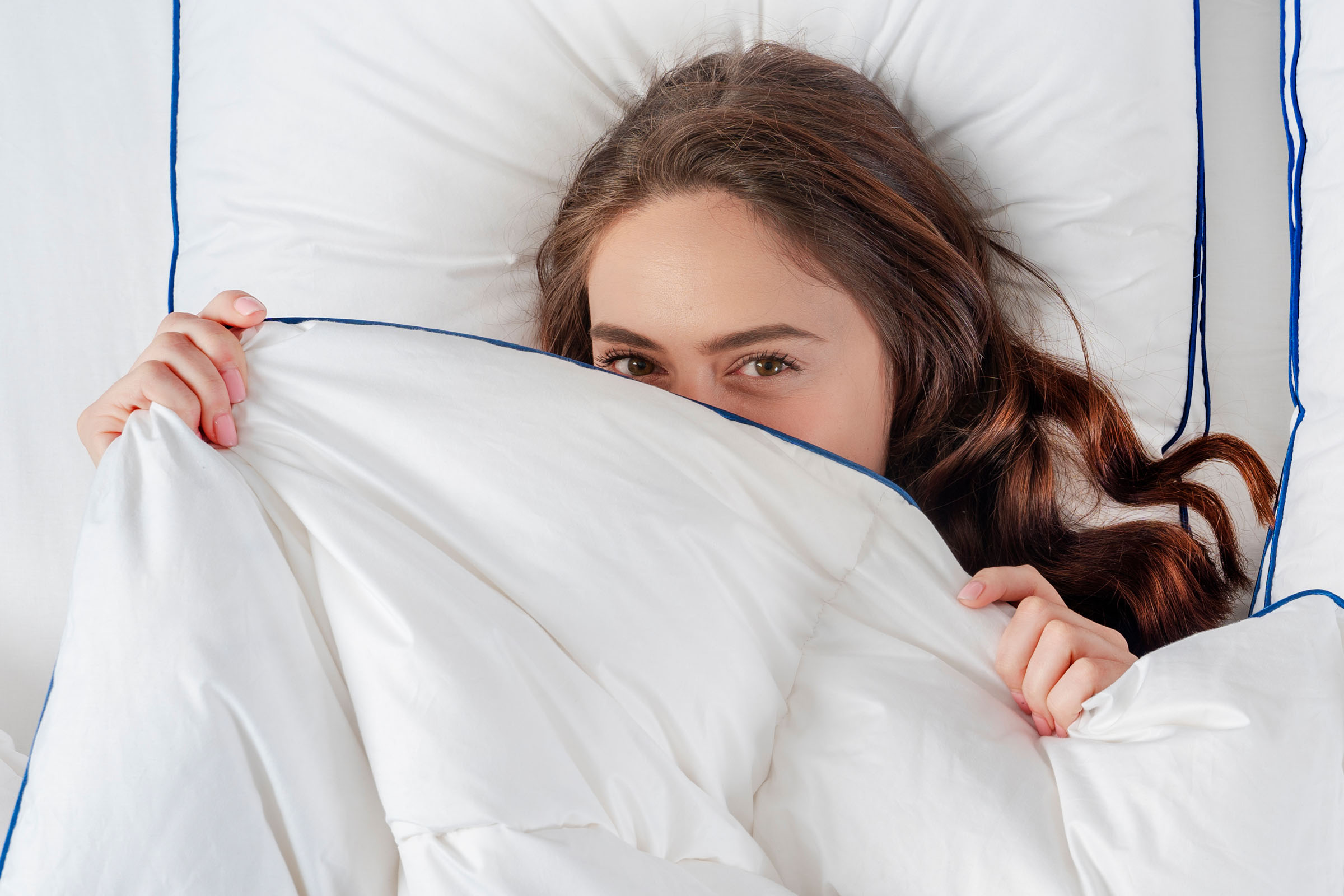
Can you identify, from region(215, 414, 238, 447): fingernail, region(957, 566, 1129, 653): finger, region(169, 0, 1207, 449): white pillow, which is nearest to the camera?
region(215, 414, 238, 447): fingernail

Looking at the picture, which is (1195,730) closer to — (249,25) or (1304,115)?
(1304,115)

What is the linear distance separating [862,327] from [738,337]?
18cm

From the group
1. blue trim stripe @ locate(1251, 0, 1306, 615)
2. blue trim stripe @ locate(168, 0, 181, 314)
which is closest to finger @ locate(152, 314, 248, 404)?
blue trim stripe @ locate(168, 0, 181, 314)

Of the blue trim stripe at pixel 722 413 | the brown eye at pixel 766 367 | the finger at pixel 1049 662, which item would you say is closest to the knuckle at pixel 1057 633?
the finger at pixel 1049 662

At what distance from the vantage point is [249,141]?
129 centimetres

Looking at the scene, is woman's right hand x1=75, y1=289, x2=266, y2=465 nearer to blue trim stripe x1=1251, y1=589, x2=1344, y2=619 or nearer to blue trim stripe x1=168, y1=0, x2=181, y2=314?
blue trim stripe x1=168, y1=0, x2=181, y2=314

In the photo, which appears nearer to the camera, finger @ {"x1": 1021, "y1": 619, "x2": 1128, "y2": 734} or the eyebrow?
finger @ {"x1": 1021, "y1": 619, "x2": 1128, "y2": 734}

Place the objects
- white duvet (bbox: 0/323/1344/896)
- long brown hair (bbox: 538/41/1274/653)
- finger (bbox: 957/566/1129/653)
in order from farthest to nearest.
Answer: long brown hair (bbox: 538/41/1274/653) < finger (bbox: 957/566/1129/653) < white duvet (bbox: 0/323/1344/896)

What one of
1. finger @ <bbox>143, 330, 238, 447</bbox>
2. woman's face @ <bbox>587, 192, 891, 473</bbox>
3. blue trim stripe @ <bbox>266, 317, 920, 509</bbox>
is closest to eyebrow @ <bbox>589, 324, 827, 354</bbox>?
woman's face @ <bbox>587, 192, 891, 473</bbox>

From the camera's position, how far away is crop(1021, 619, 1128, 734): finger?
85 cm

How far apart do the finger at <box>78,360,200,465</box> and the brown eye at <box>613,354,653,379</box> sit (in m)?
0.46

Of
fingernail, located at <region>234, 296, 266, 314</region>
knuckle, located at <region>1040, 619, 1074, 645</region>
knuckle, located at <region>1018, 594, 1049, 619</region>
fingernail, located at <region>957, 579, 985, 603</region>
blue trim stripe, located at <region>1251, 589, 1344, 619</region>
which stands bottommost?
blue trim stripe, located at <region>1251, 589, 1344, 619</region>

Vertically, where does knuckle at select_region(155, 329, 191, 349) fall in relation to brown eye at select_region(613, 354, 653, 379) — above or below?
above

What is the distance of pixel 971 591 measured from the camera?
0.91 metres
